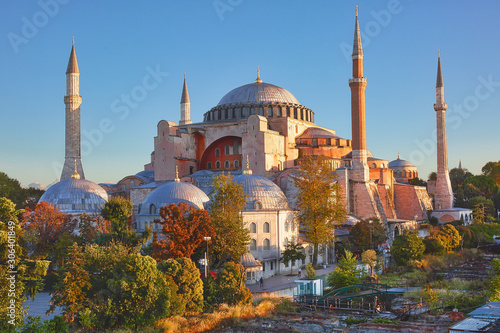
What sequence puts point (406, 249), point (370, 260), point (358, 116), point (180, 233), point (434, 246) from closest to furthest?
point (180, 233) → point (370, 260) → point (406, 249) → point (434, 246) → point (358, 116)

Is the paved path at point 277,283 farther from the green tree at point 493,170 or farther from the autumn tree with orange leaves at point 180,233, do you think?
the green tree at point 493,170

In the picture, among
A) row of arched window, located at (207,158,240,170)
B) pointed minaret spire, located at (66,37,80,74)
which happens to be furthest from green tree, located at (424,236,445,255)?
pointed minaret spire, located at (66,37,80,74)

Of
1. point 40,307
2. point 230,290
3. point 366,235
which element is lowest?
point 40,307

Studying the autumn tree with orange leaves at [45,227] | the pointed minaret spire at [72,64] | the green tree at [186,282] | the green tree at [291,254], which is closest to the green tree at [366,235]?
the green tree at [291,254]

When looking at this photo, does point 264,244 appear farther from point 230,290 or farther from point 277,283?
point 230,290

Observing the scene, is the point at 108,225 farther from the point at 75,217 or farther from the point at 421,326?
the point at 421,326

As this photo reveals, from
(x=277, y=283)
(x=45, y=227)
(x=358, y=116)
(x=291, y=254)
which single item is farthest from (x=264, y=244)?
(x=358, y=116)
